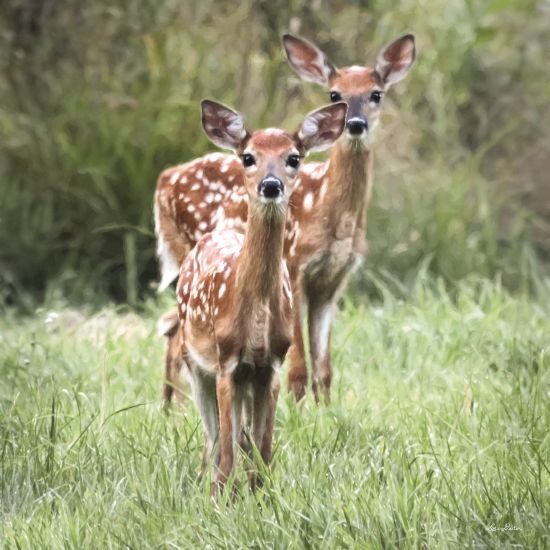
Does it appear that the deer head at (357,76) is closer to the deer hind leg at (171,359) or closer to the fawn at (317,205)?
the fawn at (317,205)

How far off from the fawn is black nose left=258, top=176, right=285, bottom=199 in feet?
5.29

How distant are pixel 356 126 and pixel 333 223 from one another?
483 mm

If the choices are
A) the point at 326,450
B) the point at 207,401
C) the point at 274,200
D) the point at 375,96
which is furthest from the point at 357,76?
the point at 326,450

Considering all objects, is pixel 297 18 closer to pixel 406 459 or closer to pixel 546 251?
pixel 546 251

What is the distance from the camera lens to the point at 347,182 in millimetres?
6984

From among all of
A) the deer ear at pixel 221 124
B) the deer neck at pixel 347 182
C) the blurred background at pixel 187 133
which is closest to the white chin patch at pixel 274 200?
the deer ear at pixel 221 124

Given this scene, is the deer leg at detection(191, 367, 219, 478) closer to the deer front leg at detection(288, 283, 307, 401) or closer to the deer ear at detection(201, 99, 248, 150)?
the deer ear at detection(201, 99, 248, 150)

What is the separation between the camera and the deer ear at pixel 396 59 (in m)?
7.29

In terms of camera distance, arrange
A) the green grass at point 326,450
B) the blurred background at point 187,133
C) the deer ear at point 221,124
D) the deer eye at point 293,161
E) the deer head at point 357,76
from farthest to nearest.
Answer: the blurred background at point 187,133, the deer head at point 357,76, the deer ear at point 221,124, the deer eye at point 293,161, the green grass at point 326,450

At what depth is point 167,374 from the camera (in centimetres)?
680

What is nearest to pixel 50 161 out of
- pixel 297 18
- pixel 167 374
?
pixel 297 18

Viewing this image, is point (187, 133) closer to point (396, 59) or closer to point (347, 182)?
point (396, 59)

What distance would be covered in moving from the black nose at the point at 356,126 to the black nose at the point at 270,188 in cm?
177

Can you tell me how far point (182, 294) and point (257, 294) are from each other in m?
0.70
